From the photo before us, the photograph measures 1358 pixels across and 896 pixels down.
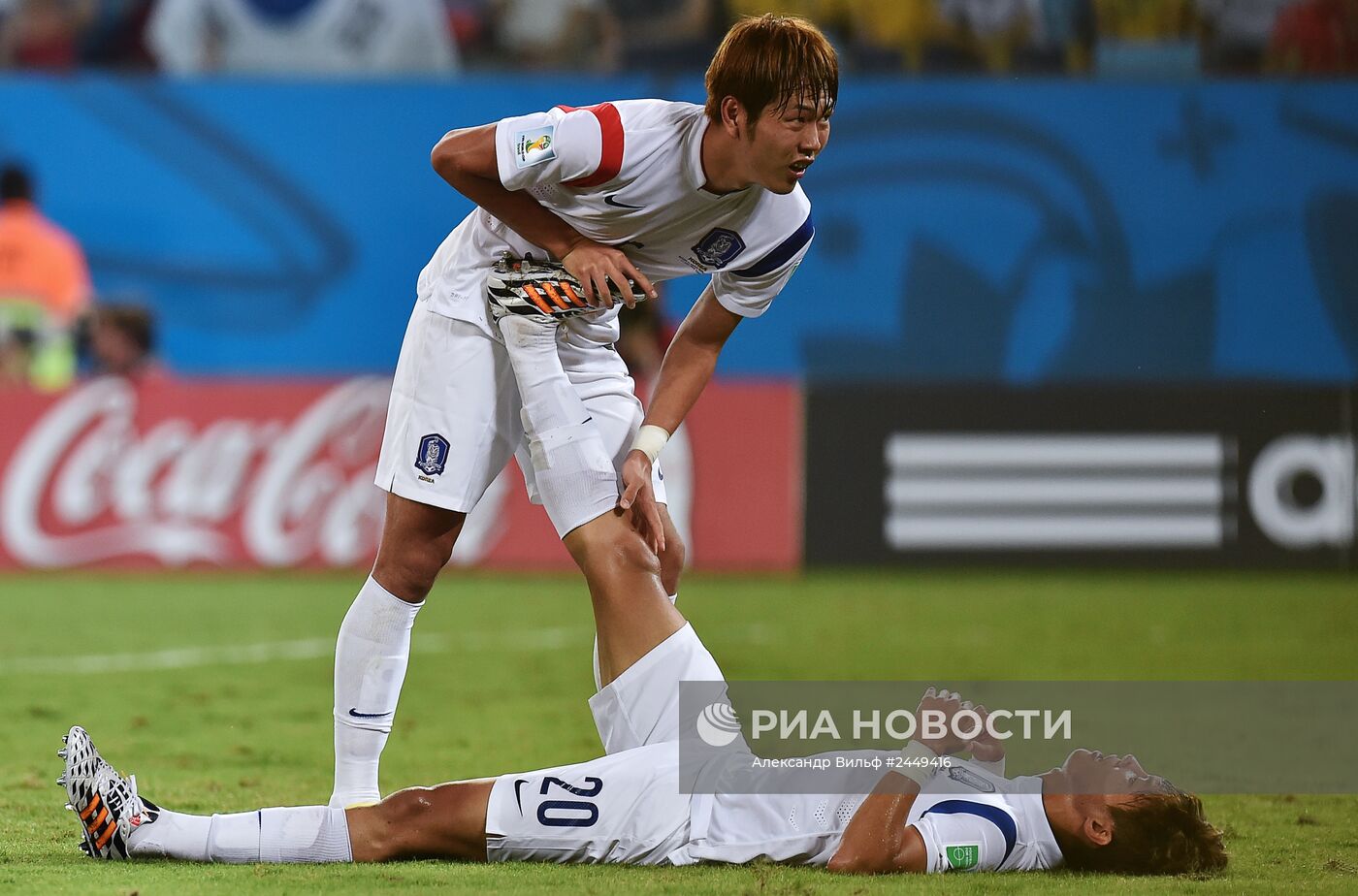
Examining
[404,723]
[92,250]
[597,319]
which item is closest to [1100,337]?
[92,250]

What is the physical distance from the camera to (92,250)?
47.3 feet

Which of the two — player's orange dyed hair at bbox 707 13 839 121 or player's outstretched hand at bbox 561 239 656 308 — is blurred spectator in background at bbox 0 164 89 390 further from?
player's orange dyed hair at bbox 707 13 839 121

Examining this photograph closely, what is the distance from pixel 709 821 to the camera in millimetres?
3984

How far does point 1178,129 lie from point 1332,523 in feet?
13.3

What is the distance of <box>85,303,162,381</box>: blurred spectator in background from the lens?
12672 millimetres

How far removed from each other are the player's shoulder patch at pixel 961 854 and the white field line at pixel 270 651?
4.51m

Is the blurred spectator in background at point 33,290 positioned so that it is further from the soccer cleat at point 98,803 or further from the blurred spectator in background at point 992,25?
the soccer cleat at point 98,803

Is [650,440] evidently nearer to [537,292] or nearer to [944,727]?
[537,292]

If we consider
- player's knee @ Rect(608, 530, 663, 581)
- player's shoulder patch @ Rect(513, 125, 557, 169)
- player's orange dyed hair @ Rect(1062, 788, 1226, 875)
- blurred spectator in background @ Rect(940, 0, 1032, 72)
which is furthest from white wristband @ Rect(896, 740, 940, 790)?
blurred spectator in background @ Rect(940, 0, 1032, 72)

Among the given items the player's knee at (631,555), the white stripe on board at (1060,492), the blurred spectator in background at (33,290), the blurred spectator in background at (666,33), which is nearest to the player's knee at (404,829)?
the player's knee at (631,555)

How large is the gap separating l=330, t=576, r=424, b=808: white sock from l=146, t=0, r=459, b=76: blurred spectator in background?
1055cm

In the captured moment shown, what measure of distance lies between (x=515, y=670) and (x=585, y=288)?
3.79 m

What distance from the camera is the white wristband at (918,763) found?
12.8 ft

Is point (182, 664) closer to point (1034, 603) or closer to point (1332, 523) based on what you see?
point (1034, 603)
